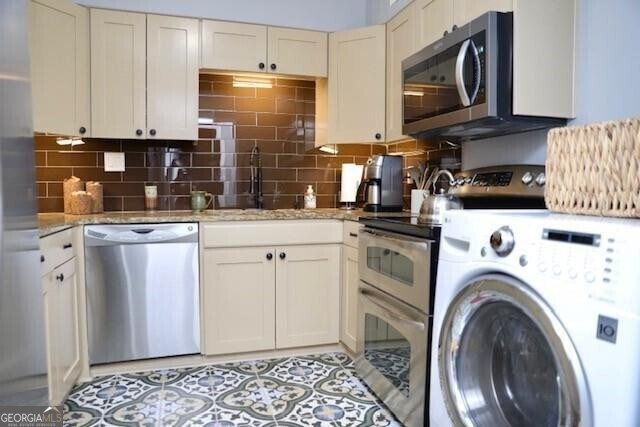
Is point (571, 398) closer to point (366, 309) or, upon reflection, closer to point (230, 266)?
point (366, 309)

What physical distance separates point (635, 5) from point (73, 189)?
3.04m

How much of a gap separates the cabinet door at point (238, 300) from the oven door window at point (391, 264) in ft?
2.42

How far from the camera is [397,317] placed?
1.94 meters

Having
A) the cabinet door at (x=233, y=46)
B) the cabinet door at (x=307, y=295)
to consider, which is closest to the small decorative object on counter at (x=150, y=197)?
the cabinet door at (x=233, y=46)

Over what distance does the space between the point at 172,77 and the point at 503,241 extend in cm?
244

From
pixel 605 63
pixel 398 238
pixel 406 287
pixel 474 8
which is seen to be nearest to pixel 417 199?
pixel 398 238

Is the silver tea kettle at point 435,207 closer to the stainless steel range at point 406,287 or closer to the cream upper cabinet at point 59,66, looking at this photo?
the stainless steel range at point 406,287

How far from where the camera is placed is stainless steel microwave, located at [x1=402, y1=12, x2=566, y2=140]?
1.81 metres

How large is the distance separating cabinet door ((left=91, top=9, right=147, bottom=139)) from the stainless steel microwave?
1771 mm

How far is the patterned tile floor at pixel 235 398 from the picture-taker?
6.68 feet

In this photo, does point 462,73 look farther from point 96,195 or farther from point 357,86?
point 96,195

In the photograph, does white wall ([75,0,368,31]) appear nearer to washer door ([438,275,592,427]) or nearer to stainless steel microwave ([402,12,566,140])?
stainless steel microwave ([402,12,566,140])

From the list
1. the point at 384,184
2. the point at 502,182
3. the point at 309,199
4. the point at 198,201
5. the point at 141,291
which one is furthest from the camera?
the point at 309,199

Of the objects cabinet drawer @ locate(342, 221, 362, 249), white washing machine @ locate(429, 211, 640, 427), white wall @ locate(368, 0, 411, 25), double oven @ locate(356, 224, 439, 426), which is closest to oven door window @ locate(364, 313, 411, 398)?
double oven @ locate(356, 224, 439, 426)
